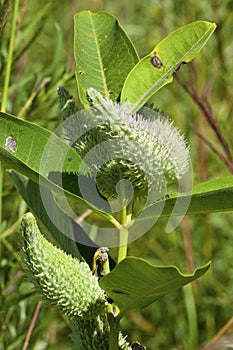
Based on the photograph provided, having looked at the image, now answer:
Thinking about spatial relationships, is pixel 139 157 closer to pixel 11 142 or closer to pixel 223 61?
pixel 11 142

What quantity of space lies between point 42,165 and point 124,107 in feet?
0.34

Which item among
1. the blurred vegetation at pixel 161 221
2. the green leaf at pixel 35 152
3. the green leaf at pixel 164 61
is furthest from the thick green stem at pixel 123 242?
the blurred vegetation at pixel 161 221

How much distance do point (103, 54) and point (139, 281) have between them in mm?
289

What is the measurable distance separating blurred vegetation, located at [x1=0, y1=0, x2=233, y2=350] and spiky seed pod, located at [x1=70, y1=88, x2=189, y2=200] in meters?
0.56

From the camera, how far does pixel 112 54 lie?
2.70 feet

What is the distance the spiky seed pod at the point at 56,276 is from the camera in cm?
68

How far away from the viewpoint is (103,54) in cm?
83

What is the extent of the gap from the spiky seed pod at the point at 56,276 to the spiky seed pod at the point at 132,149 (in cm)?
10

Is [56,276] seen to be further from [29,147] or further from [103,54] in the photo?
[103,54]

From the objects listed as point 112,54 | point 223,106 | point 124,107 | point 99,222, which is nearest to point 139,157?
point 124,107

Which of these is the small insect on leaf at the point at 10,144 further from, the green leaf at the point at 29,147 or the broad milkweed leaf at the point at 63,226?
the broad milkweed leaf at the point at 63,226

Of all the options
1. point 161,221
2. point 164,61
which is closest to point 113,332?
point 164,61

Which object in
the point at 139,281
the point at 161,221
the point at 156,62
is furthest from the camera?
the point at 161,221

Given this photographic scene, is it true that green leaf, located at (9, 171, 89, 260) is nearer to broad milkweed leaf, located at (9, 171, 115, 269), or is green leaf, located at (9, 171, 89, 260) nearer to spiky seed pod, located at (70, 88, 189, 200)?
broad milkweed leaf, located at (9, 171, 115, 269)
